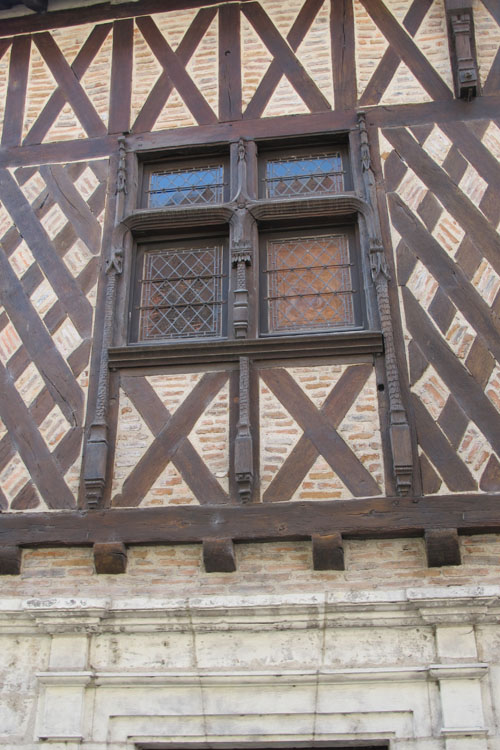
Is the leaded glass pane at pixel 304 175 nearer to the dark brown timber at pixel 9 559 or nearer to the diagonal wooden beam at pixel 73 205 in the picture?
the diagonal wooden beam at pixel 73 205

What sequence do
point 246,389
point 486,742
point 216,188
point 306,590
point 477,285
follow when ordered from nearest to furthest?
point 486,742
point 306,590
point 246,389
point 477,285
point 216,188

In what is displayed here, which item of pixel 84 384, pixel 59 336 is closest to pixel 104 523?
pixel 84 384

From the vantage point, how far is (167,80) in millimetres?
5988

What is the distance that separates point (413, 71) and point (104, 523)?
360cm

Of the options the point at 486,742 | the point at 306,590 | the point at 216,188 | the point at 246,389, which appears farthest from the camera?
the point at 216,188

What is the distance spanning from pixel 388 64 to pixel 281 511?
323 centimetres

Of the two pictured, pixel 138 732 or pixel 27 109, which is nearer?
pixel 138 732

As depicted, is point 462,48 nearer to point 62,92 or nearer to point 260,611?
point 62,92

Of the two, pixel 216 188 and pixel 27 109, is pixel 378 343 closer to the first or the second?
pixel 216 188

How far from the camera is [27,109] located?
6.06 m

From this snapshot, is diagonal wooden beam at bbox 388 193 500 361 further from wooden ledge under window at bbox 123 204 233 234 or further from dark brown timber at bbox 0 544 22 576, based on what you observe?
dark brown timber at bbox 0 544 22 576

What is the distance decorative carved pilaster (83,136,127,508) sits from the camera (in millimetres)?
4570

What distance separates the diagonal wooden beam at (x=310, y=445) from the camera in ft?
14.8

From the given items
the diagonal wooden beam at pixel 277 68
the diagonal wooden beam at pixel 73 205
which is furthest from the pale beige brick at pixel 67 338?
the diagonal wooden beam at pixel 277 68
